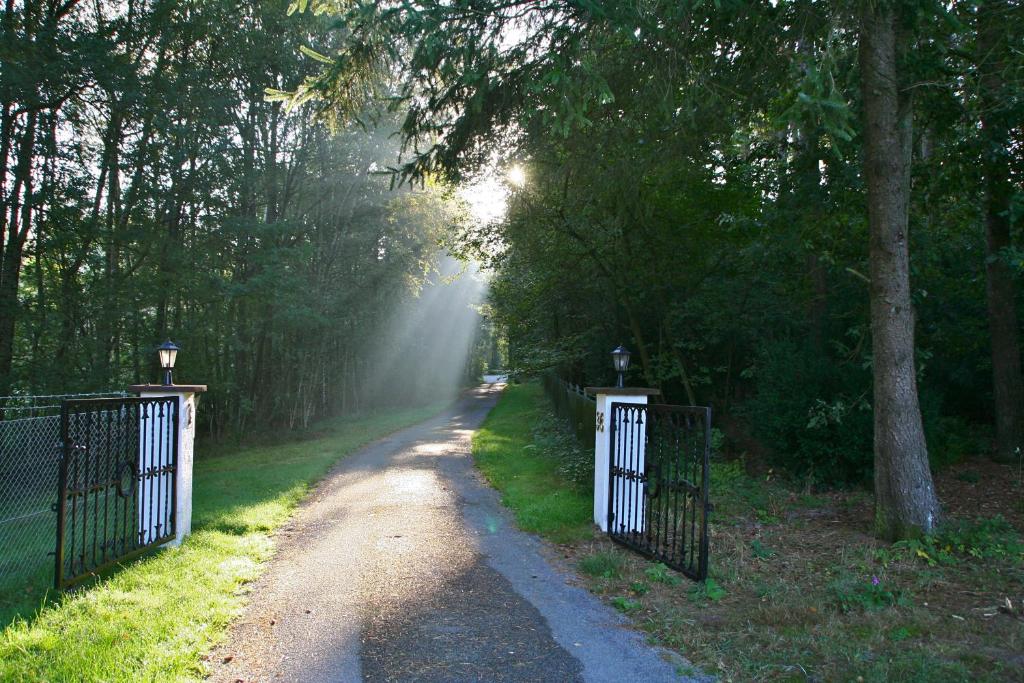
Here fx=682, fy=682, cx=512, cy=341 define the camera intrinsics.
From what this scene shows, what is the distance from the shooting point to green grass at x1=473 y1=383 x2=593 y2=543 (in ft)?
24.4

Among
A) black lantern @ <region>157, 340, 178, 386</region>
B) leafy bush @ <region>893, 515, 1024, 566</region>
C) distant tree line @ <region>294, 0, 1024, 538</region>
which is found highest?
distant tree line @ <region>294, 0, 1024, 538</region>

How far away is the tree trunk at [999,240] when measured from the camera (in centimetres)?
738

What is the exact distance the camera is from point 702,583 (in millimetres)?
5371

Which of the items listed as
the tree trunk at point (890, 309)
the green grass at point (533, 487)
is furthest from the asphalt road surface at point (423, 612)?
the tree trunk at point (890, 309)

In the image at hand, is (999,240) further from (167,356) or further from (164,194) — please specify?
(164,194)

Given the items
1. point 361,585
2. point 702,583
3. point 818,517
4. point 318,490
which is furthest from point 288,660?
point 318,490

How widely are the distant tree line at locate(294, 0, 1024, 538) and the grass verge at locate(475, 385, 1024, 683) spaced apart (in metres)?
0.69

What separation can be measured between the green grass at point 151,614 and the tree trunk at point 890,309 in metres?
5.89

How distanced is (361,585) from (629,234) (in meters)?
8.98

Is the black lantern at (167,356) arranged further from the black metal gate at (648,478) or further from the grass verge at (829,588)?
the black metal gate at (648,478)

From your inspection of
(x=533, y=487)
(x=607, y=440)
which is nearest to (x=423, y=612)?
(x=607, y=440)

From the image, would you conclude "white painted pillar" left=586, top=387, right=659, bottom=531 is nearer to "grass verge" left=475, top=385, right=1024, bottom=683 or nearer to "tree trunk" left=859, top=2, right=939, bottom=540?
"grass verge" left=475, top=385, right=1024, bottom=683

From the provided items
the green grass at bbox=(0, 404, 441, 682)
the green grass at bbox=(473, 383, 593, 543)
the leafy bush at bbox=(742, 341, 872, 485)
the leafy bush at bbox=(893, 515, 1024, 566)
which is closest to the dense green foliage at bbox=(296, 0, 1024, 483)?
the leafy bush at bbox=(742, 341, 872, 485)

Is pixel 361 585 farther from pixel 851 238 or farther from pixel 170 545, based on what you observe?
pixel 851 238
